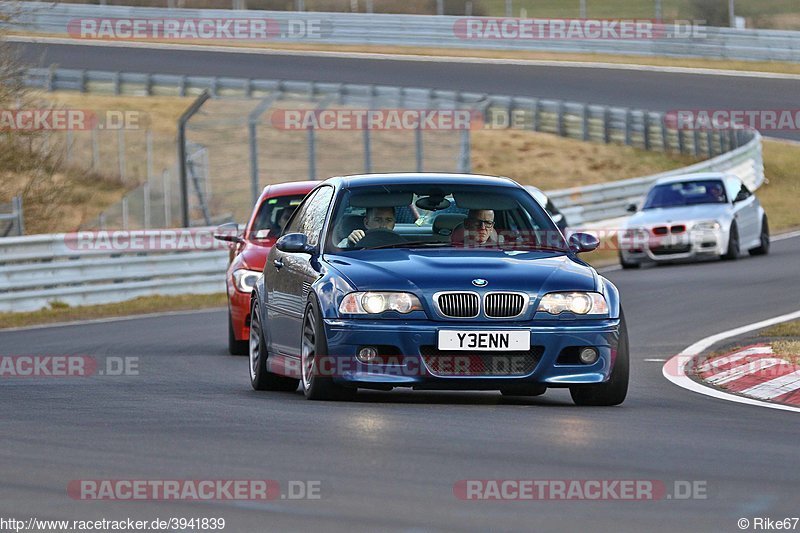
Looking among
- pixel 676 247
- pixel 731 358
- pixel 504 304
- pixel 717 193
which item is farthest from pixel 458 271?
pixel 717 193

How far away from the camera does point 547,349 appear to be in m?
9.88

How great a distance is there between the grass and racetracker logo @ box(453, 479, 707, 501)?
14559 millimetres

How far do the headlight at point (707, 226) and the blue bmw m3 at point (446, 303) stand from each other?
46.5 feet

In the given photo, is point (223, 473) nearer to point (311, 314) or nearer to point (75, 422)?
point (75, 422)

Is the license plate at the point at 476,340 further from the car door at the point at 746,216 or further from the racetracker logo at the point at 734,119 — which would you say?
the racetracker logo at the point at 734,119

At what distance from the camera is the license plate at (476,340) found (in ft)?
32.0

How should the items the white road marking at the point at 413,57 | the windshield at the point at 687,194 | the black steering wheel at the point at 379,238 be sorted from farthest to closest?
the white road marking at the point at 413,57 → the windshield at the point at 687,194 → the black steering wheel at the point at 379,238

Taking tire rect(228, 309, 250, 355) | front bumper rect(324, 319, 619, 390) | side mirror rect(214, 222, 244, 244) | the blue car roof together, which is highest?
the blue car roof

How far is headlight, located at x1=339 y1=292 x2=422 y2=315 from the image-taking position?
9828 millimetres

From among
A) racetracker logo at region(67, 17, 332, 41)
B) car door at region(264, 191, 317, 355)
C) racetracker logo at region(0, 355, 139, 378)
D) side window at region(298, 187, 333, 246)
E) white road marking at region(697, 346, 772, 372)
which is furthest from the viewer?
racetracker logo at region(67, 17, 332, 41)

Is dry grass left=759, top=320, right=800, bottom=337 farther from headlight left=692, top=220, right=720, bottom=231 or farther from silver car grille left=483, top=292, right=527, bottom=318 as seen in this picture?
headlight left=692, top=220, right=720, bottom=231

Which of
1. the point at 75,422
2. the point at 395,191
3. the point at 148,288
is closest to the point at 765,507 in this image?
the point at 75,422

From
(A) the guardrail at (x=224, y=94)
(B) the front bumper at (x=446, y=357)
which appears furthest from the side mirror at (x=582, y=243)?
(A) the guardrail at (x=224, y=94)

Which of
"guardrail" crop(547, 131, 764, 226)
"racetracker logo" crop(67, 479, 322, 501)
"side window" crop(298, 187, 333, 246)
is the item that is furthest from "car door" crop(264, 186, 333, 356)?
"guardrail" crop(547, 131, 764, 226)
